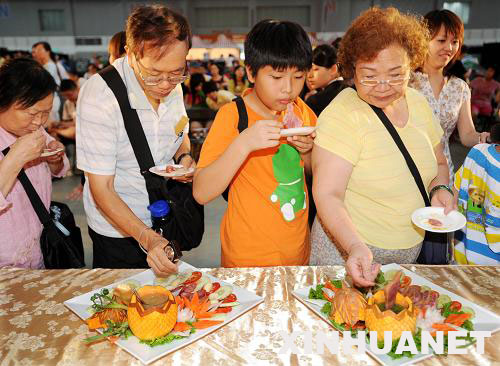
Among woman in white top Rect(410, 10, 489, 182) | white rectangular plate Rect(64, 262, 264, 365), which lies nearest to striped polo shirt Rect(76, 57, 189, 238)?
white rectangular plate Rect(64, 262, 264, 365)

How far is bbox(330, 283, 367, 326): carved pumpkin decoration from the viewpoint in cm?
100

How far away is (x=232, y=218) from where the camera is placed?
145 centimetres

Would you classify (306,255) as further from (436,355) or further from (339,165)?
(436,355)

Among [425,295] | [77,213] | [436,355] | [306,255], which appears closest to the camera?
[436,355]

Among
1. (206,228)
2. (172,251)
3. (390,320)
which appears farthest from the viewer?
(206,228)

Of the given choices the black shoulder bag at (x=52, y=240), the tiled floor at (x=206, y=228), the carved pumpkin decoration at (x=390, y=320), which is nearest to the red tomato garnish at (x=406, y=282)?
the carved pumpkin decoration at (x=390, y=320)

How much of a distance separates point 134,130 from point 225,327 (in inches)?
29.1

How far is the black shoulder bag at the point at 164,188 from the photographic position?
4.66 feet

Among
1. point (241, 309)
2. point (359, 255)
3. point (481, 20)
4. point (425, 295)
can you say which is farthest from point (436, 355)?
point (481, 20)

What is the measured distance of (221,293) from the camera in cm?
115

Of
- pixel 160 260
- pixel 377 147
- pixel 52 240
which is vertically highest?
pixel 377 147

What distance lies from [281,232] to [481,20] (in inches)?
813

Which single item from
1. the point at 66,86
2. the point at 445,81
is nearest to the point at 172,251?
the point at 445,81

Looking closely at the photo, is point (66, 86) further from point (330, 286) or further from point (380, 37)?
point (330, 286)
